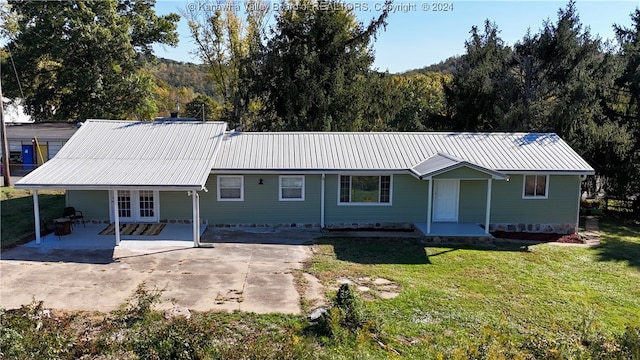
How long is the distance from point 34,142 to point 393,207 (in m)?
23.5

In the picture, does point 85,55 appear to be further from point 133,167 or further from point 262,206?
point 262,206

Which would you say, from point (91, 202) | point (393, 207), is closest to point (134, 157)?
point (91, 202)

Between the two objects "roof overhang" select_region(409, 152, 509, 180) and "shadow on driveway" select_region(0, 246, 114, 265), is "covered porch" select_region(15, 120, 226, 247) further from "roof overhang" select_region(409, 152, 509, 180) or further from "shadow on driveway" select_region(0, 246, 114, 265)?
"roof overhang" select_region(409, 152, 509, 180)

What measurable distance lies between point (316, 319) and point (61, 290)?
563 cm

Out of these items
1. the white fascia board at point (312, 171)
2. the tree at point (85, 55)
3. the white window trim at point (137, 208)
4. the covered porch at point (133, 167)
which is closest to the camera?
the covered porch at point (133, 167)

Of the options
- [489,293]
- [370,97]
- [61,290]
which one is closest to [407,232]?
[489,293]

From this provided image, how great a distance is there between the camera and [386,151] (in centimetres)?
1627

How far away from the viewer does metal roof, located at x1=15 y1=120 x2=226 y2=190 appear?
1269 centimetres

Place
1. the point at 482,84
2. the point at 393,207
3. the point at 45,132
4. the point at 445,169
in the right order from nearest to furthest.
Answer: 1. the point at 445,169
2. the point at 393,207
3. the point at 482,84
4. the point at 45,132

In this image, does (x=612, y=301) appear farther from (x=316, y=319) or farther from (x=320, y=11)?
(x=320, y=11)

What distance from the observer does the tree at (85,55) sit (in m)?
26.0

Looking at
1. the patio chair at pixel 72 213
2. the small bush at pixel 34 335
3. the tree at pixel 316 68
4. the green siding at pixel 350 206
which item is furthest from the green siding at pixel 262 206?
the tree at pixel 316 68

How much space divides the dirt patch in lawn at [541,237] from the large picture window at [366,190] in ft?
13.2

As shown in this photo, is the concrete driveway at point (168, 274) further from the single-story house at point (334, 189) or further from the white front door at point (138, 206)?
the white front door at point (138, 206)
